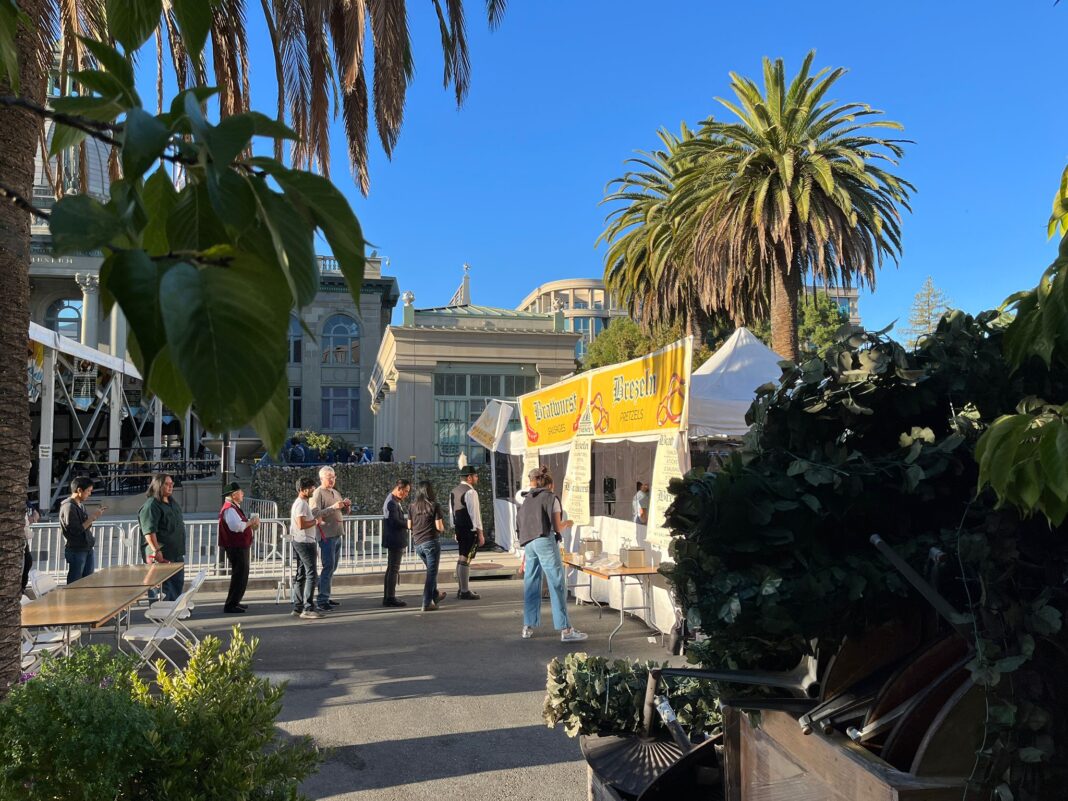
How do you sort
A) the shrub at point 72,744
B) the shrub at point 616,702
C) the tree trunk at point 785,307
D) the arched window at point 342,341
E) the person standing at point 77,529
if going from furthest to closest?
the arched window at point 342,341 < the tree trunk at point 785,307 < the person standing at point 77,529 < the shrub at point 616,702 < the shrub at point 72,744

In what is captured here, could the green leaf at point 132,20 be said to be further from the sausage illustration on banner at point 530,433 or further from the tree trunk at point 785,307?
the tree trunk at point 785,307

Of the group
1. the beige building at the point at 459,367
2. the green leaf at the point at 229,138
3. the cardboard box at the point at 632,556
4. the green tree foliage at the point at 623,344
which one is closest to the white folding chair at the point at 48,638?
the cardboard box at the point at 632,556

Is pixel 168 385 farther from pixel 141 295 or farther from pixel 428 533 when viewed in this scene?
pixel 428 533

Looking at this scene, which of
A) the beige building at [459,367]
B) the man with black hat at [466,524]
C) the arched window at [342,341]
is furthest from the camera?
the arched window at [342,341]

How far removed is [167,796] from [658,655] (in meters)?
6.25

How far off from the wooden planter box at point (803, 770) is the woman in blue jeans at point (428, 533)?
27.0 feet

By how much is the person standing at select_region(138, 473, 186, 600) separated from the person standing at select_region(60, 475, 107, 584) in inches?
33.3

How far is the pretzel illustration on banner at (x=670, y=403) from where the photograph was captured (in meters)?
8.41

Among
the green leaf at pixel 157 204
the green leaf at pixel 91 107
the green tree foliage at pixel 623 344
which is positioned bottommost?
the green leaf at pixel 157 204

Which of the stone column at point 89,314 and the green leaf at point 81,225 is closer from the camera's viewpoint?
the green leaf at point 81,225

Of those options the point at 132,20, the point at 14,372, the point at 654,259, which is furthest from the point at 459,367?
the point at 132,20

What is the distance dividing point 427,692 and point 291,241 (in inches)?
265

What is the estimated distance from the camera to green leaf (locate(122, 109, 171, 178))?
0.94 m

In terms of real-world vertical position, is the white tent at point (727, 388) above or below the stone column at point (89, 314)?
below
